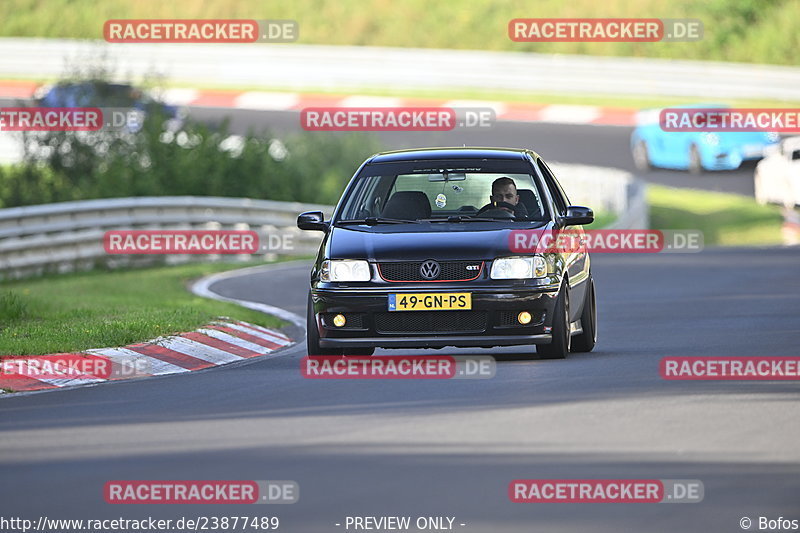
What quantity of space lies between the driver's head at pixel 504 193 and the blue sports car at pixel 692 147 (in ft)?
80.2

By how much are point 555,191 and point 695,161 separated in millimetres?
25462

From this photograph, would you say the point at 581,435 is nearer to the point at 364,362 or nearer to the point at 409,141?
the point at 364,362

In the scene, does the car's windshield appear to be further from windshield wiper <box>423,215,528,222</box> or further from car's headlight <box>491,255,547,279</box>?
car's headlight <box>491,255,547,279</box>

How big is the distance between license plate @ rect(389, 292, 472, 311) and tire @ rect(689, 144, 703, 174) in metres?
26.9

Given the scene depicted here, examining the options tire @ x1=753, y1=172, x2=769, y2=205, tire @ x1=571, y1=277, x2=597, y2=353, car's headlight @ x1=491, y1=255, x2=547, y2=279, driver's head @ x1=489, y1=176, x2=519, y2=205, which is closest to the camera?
car's headlight @ x1=491, y1=255, x2=547, y2=279

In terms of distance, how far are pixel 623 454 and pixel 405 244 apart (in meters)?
4.02

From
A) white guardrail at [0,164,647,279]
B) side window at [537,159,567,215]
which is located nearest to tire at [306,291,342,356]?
side window at [537,159,567,215]

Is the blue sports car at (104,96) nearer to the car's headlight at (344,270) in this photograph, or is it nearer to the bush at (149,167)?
the bush at (149,167)

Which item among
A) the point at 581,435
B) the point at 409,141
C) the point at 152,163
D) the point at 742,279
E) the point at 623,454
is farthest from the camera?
the point at 409,141

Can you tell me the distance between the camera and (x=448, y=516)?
7.08 meters

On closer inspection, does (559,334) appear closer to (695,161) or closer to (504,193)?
(504,193)

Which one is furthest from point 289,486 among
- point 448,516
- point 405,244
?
point 405,244

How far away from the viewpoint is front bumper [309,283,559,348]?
1188cm

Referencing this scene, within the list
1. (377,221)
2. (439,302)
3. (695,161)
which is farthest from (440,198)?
(695,161)
